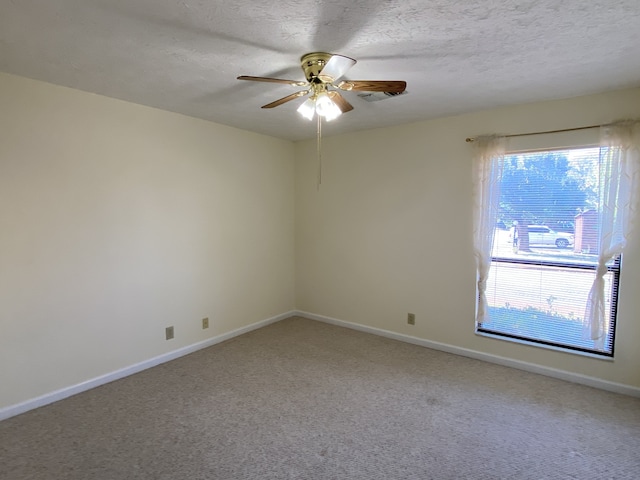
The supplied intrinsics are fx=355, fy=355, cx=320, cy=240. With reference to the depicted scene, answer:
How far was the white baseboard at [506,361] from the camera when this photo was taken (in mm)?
2895

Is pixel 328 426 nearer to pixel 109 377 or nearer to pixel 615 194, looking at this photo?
pixel 109 377

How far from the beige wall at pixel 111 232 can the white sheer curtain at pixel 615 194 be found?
3.39m

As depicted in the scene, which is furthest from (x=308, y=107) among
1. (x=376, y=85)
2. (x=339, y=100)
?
(x=376, y=85)

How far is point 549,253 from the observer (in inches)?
123

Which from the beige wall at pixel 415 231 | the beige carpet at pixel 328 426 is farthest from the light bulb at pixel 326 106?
the beige carpet at pixel 328 426

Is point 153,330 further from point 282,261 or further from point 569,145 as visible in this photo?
point 569,145

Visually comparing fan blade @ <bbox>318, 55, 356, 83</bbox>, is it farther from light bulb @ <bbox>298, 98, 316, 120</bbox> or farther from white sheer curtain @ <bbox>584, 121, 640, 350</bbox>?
white sheer curtain @ <bbox>584, 121, 640, 350</bbox>

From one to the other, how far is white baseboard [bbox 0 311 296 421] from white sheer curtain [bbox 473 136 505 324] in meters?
2.65

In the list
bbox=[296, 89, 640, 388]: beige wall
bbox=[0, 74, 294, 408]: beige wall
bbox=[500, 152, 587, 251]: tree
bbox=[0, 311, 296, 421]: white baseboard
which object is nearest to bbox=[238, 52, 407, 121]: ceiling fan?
bbox=[296, 89, 640, 388]: beige wall

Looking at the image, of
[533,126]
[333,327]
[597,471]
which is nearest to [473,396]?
[597,471]

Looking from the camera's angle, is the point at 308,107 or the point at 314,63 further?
the point at 308,107

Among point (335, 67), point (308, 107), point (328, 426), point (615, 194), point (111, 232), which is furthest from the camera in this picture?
point (111, 232)

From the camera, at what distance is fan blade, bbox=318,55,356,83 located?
1.84m

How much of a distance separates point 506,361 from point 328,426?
1.96 meters
